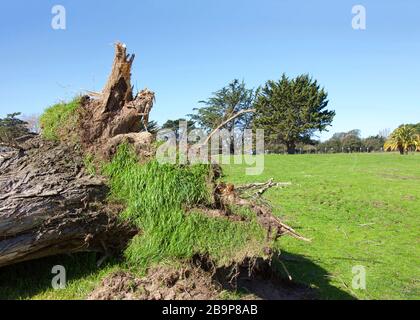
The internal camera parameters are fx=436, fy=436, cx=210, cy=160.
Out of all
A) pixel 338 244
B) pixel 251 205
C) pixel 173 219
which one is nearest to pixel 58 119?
pixel 173 219

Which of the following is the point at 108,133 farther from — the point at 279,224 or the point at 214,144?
the point at 279,224

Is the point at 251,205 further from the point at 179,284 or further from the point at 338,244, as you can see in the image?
the point at 338,244

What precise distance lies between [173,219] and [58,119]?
2.85m

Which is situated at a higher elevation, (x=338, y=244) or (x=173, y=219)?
(x=173, y=219)

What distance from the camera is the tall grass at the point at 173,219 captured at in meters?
5.84

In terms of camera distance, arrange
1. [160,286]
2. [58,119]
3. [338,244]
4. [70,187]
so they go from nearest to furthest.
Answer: [160,286] < [70,187] < [58,119] < [338,244]

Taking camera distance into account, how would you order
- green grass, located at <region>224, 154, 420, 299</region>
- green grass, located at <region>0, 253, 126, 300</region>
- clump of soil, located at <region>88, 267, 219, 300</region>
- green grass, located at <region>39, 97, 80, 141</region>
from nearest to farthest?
clump of soil, located at <region>88, 267, 219, 300</region>
green grass, located at <region>0, 253, 126, 300</region>
green grass, located at <region>39, 97, 80, 141</region>
green grass, located at <region>224, 154, 420, 299</region>

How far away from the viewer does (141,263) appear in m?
5.91

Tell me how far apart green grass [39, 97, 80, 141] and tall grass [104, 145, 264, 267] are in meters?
1.29

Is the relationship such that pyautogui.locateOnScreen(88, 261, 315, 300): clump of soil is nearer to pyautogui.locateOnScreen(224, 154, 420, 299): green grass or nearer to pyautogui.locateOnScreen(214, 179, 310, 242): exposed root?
pyautogui.locateOnScreen(214, 179, 310, 242): exposed root

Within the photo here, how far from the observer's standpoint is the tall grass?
584 cm

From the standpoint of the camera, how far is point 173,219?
5.95 metres

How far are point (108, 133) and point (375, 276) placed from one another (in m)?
5.98

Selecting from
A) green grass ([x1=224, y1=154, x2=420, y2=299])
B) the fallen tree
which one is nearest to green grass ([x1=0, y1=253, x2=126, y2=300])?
the fallen tree
